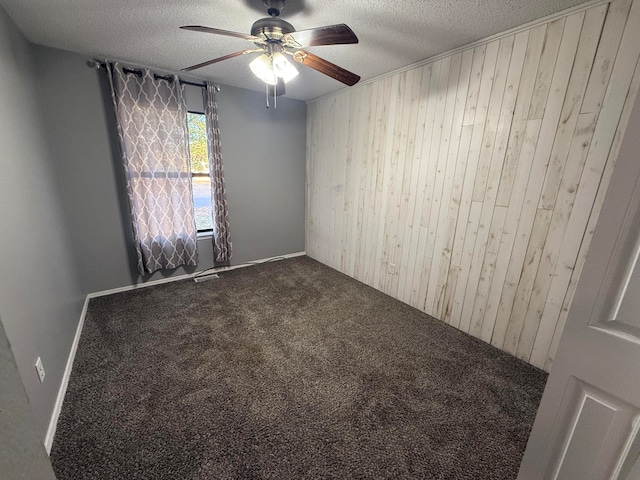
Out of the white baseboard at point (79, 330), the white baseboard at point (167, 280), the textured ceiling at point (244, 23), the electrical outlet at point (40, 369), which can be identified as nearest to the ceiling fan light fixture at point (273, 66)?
the textured ceiling at point (244, 23)

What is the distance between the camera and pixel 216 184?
325cm

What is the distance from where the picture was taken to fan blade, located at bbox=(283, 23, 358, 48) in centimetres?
134

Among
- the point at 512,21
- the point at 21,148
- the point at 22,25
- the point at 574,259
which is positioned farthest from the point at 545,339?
the point at 22,25

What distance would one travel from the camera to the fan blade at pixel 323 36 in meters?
1.34

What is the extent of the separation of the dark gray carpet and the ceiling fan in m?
2.03

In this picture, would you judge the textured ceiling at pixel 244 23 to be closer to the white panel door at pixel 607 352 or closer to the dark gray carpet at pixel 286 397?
the white panel door at pixel 607 352

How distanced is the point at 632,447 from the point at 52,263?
303cm

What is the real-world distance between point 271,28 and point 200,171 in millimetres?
2137

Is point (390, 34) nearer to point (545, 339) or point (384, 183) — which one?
point (384, 183)

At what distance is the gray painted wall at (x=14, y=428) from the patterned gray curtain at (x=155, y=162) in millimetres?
2629

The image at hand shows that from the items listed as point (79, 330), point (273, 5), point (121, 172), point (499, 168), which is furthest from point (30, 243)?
point (499, 168)

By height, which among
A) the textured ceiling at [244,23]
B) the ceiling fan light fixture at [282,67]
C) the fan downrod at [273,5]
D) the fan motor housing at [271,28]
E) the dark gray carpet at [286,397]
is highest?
the textured ceiling at [244,23]

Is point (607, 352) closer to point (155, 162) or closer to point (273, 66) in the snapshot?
point (273, 66)

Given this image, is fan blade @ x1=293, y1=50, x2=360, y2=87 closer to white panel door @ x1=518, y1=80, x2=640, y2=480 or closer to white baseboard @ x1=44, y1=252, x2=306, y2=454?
white panel door @ x1=518, y1=80, x2=640, y2=480
